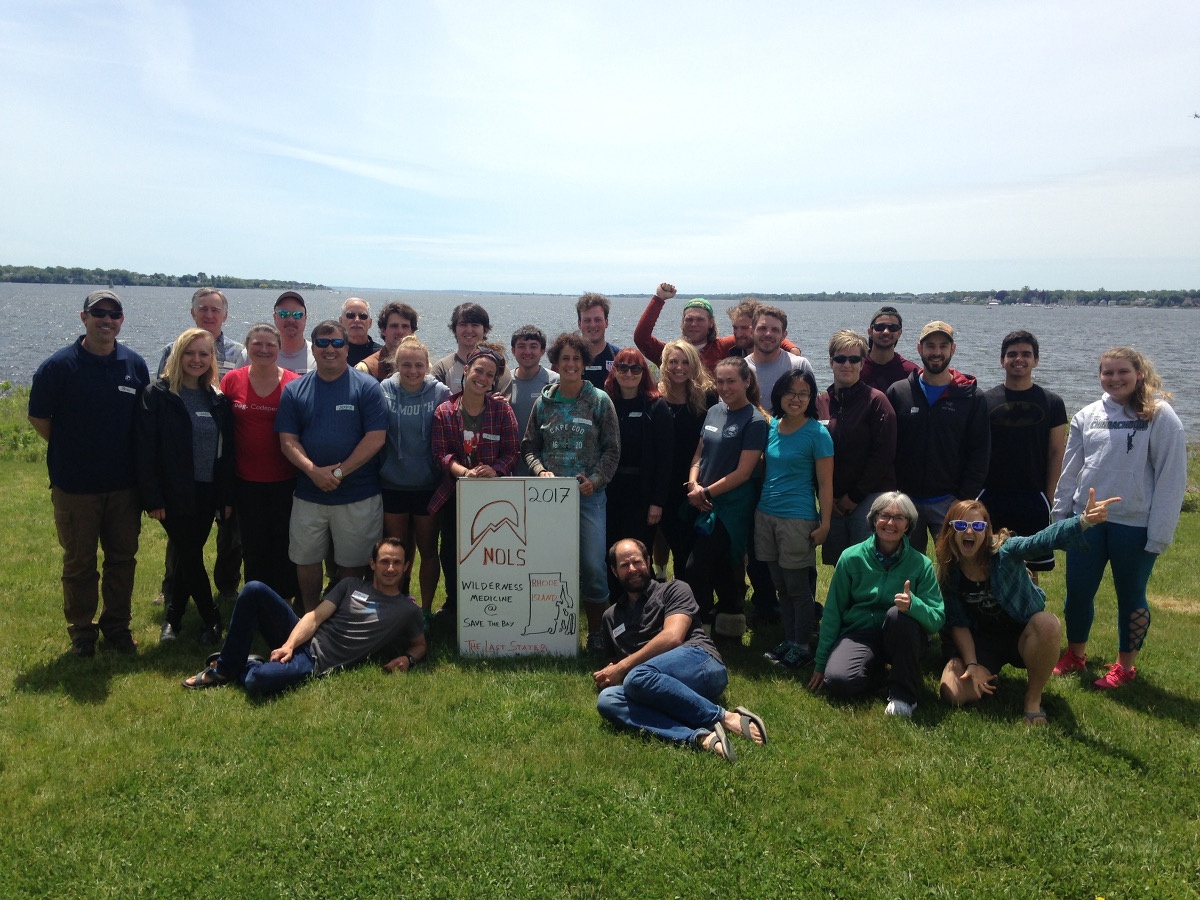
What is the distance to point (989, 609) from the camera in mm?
5527

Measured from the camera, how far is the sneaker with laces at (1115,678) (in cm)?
582

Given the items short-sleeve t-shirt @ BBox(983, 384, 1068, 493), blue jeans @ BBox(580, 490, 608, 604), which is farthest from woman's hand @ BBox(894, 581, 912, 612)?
blue jeans @ BBox(580, 490, 608, 604)

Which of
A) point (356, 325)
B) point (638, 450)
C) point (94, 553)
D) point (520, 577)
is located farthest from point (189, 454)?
point (638, 450)

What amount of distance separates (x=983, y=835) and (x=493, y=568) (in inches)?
147

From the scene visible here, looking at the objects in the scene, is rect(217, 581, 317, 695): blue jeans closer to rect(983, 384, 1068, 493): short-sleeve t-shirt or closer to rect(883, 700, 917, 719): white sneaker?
rect(883, 700, 917, 719): white sneaker

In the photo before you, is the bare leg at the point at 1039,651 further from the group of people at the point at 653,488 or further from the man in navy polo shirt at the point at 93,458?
the man in navy polo shirt at the point at 93,458

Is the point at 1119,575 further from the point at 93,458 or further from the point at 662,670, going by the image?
the point at 93,458

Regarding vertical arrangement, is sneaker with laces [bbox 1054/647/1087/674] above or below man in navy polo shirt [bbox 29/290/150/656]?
below

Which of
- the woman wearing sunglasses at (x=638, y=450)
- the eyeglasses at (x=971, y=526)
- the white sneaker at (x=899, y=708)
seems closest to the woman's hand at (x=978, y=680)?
the white sneaker at (x=899, y=708)

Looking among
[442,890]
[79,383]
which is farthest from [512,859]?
[79,383]

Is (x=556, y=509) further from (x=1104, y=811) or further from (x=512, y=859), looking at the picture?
(x=1104, y=811)

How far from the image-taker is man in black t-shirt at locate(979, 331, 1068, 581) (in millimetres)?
6316

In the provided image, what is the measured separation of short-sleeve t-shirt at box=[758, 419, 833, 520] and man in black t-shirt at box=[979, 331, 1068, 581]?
4.66 feet

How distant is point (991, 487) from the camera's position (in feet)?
21.3
